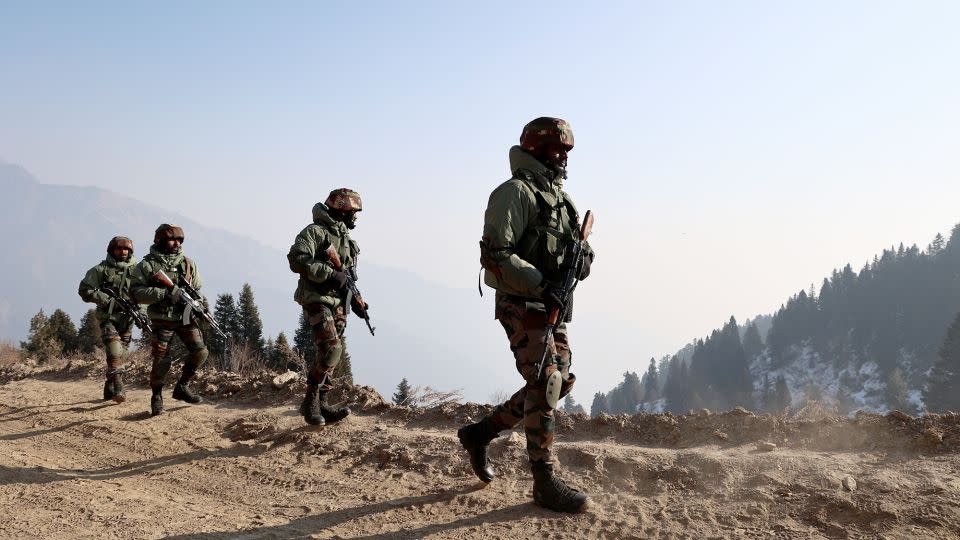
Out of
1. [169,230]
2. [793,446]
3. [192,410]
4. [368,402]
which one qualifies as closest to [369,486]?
[368,402]

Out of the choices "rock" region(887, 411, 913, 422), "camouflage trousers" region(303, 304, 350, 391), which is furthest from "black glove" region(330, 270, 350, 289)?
"rock" region(887, 411, 913, 422)

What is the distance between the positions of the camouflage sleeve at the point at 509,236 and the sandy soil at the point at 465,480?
62.0 inches

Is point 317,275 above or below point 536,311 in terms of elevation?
above

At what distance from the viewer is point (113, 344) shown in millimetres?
8812

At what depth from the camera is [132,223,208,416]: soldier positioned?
301 inches

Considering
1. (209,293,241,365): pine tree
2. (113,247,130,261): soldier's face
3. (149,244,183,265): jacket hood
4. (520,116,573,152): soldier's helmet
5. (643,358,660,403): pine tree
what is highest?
(209,293,241,365): pine tree

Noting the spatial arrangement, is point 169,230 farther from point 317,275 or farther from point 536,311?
point 536,311

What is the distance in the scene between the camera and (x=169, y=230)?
25.9 feet

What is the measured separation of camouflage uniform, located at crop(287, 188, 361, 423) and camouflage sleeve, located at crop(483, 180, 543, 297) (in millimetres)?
2737

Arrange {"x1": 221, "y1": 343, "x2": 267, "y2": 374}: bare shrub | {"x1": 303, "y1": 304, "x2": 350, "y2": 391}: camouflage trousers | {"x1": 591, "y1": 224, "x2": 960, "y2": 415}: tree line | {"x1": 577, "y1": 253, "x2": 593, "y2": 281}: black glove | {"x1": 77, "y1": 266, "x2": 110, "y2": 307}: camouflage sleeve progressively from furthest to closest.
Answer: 1. {"x1": 591, "y1": 224, "x2": 960, "y2": 415}: tree line
2. {"x1": 221, "y1": 343, "x2": 267, "y2": 374}: bare shrub
3. {"x1": 77, "y1": 266, "x2": 110, "y2": 307}: camouflage sleeve
4. {"x1": 303, "y1": 304, "x2": 350, "y2": 391}: camouflage trousers
5. {"x1": 577, "y1": 253, "x2": 593, "y2": 281}: black glove

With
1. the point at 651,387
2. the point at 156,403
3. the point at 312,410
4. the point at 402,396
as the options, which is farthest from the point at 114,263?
the point at 651,387

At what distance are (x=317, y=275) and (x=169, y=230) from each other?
2839 millimetres

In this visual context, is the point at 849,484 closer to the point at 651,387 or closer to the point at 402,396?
the point at 402,396

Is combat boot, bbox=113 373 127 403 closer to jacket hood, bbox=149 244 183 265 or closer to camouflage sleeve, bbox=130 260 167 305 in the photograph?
camouflage sleeve, bbox=130 260 167 305
